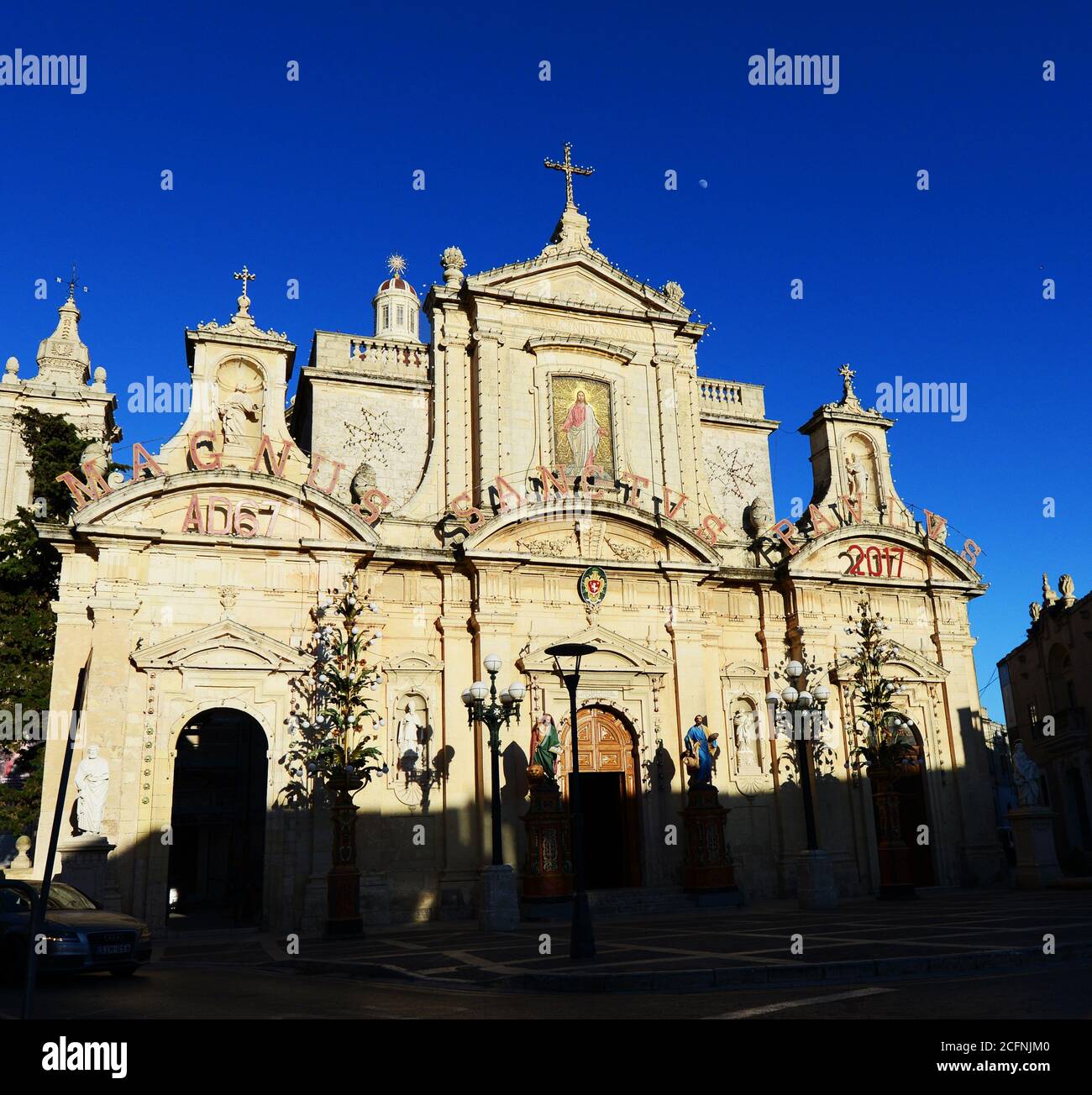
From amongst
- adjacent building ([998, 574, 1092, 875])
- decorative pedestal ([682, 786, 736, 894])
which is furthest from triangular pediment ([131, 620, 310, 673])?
adjacent building ([998, 574, 1092, 875])

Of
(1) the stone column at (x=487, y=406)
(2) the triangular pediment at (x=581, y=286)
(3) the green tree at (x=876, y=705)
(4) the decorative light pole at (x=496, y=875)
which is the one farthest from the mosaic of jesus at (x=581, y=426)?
(4) the decorative light pole at (x=496, y=875)

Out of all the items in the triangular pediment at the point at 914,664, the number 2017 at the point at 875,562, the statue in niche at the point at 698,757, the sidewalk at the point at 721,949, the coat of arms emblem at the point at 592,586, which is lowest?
the sidewalk at the point at 721,949

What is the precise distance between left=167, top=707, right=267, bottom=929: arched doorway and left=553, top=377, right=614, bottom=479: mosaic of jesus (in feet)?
40.6

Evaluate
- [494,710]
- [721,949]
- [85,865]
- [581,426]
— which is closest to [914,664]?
[581,426]

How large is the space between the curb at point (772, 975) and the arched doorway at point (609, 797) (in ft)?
45.5

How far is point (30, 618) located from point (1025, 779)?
27.7 m

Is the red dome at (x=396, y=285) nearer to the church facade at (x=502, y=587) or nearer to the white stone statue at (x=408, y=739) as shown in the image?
the church facade at (x=502, y=587)

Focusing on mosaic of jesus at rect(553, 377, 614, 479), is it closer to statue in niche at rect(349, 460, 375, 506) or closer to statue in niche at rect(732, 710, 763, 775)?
statue in niche at rect(349, 460, 375, 506)

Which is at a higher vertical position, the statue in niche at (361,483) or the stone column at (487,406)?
the stone column at (487,406)

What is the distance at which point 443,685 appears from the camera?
26.6 metres

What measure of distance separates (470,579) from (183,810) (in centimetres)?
1496

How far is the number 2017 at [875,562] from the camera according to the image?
31.1m
